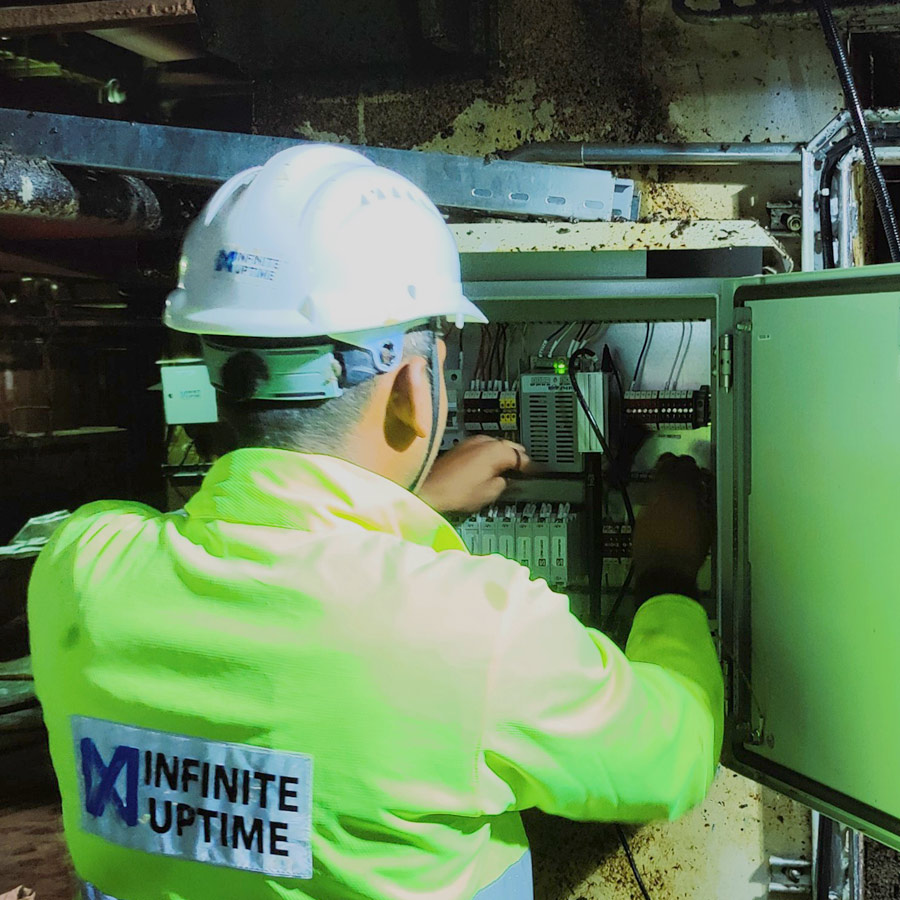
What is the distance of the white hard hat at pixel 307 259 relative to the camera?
2.76 ft

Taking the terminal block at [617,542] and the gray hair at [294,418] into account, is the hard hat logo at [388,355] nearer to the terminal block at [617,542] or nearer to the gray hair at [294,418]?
the gray hair at [294,418]

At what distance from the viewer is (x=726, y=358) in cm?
114

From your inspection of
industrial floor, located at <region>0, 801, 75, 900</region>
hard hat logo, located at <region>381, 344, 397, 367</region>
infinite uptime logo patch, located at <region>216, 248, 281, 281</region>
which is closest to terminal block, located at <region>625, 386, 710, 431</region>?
hard hat logo, located at <region>381, 344, 397, 367</region>

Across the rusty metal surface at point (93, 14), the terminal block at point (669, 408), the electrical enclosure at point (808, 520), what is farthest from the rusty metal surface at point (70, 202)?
the terminal block at point (669, 408)

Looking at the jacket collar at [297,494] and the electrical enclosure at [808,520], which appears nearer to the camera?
the jacket collar at [297,494]

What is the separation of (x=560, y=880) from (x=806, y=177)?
1.56m

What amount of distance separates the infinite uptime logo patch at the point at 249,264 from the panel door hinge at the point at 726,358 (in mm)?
640

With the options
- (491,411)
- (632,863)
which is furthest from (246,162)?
(632,863)

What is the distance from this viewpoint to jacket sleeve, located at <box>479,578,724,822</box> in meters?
0.72

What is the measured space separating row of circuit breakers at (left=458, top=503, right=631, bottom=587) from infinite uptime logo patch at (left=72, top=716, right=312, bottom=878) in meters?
0.78

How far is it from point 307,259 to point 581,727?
548mm

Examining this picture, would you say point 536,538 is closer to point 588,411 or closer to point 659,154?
point 588,411

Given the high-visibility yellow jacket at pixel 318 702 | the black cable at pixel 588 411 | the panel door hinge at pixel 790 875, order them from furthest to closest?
the panel door hinge at pixel 790 875 → the black cable at pixel 588 411 → the high-visibility yellow jacket at pixel 318 702

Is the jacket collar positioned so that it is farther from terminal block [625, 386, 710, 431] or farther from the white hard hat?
terminal block [625, 386, 710, 431]
